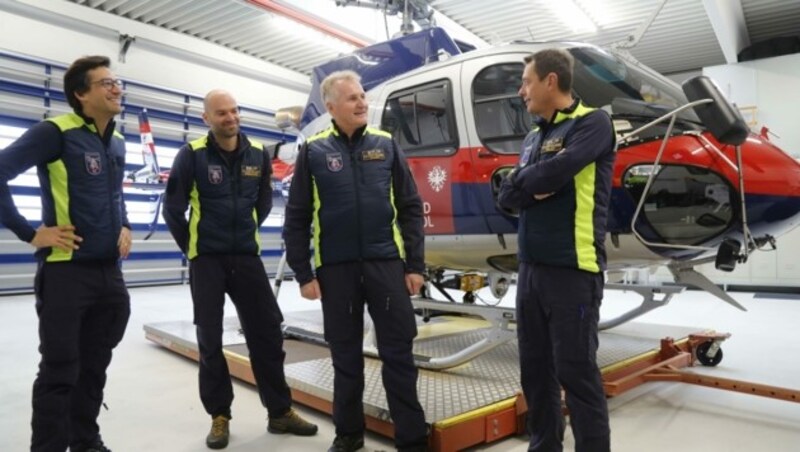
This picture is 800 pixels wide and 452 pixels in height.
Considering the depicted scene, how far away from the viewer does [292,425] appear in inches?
113

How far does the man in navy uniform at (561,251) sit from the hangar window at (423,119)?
136 centimetres

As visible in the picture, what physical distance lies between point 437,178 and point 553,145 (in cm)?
150

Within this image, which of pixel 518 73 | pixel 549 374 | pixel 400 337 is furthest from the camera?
pixel 518 73

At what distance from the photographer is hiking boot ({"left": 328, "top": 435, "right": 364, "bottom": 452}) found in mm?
2514

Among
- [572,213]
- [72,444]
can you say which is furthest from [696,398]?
[72,444]

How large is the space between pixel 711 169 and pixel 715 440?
4.46 ft

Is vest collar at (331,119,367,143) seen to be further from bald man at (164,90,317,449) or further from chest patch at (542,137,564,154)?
chest patch at (542,137,564,154)

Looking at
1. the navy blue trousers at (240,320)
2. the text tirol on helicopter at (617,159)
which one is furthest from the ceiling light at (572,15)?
the navy blue trousers at (240,320)

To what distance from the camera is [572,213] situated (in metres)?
2.10

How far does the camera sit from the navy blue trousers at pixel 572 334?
202cm

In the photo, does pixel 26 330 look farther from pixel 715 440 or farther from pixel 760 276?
pixel 760 276

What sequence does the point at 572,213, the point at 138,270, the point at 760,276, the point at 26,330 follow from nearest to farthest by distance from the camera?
1. the point at 572,213
2. the point at 26,330
3. the point at 760,276
4. the point at 138,270

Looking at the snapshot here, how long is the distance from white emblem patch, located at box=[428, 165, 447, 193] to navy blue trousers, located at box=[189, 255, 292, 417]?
49.5 inches

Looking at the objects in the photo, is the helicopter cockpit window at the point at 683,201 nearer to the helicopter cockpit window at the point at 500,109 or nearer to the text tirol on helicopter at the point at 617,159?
the text tirol on helicopter at the point at 617,159
